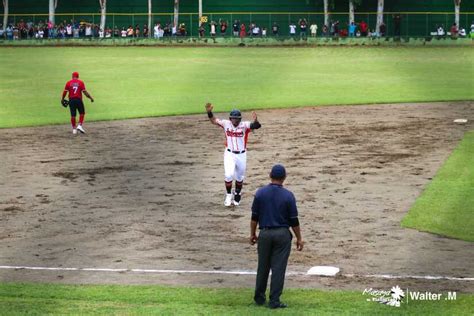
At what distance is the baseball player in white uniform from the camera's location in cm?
2027

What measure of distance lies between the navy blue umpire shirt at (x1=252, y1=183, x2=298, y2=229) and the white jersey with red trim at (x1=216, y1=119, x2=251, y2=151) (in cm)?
731

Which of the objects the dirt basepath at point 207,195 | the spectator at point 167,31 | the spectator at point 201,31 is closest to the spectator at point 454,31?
the spectator at point 201,31

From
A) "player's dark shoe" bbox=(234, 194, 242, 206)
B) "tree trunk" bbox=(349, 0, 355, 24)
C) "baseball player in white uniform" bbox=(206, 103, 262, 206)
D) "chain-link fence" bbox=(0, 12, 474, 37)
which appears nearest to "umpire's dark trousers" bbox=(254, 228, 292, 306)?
"baseball player in white uniform" bbox=(206, 103, 262, 206)

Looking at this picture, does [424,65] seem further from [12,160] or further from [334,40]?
[12,160]

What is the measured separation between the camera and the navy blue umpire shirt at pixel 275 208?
42.4 ft

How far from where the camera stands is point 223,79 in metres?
53.1

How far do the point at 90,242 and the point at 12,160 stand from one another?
10791 mm

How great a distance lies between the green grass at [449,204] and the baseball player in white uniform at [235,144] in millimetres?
3509

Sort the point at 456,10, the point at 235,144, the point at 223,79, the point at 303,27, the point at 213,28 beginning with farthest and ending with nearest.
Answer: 1. the point at 213,28
2. the point at 303,27
3. the point at 456,10
4. the point at 223,79
5. the point at 235,144

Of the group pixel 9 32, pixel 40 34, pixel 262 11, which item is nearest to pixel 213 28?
pixel 262 11

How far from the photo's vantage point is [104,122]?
36438mm

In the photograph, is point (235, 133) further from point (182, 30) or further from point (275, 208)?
point (182, 30)

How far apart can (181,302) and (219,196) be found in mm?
9039

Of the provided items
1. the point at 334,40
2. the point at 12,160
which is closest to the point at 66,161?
the point at 12,160
